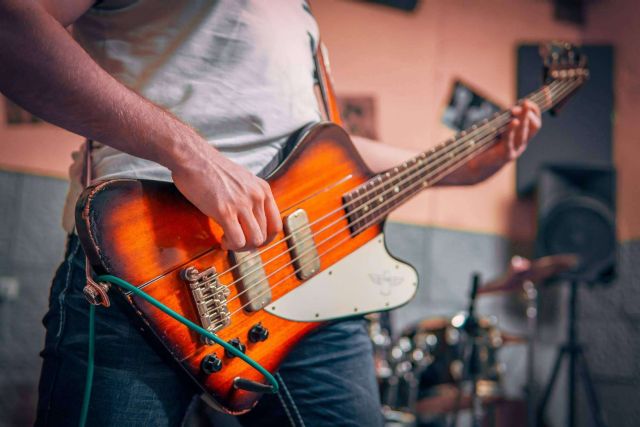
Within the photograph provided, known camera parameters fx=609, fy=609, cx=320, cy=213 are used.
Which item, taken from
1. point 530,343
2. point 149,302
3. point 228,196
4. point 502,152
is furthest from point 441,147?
point 530,343

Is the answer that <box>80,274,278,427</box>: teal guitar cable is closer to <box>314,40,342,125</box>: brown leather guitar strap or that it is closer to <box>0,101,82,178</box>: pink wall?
<box>314,40,342,125</box>: brown leather guitar strap

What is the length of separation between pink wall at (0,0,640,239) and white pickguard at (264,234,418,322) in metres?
2.58

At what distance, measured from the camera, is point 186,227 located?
2.95ft

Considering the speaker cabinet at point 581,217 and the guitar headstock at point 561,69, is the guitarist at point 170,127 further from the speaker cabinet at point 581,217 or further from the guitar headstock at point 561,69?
the speaker cabinet at point 581,217

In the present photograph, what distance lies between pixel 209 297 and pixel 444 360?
2.64 m

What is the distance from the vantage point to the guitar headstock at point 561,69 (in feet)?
5.82

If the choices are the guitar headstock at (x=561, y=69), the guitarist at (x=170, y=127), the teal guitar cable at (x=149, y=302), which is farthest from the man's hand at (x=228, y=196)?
the guitar headstock at (x=561, y=69)

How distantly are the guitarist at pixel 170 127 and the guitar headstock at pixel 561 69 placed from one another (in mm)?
807

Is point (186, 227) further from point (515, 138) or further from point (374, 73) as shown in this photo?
point (374, 73)

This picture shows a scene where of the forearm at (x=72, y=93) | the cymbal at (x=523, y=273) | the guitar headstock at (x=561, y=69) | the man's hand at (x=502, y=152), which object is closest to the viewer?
the forearm at (x=72, y=93)

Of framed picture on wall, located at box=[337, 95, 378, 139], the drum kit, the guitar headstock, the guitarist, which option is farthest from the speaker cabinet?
the guitarist

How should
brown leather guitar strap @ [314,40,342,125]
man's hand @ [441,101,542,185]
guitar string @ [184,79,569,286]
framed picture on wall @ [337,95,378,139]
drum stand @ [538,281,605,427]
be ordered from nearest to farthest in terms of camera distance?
guitar string @ [184,79,569,286] → brown leather guitar strap @ [314,40,342,125] → man's hand @ [441,101,542,185] → drum stand @ [538,281,605,427] → framed picture on wall @ [337,95,378,139]

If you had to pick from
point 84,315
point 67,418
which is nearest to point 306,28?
point 84,315

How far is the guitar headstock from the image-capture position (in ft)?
5.82
